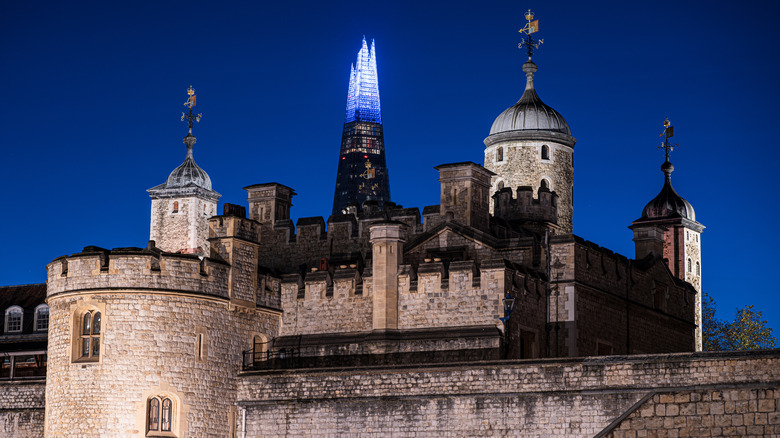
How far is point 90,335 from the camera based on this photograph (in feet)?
143

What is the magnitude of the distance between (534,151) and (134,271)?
75.2 ft

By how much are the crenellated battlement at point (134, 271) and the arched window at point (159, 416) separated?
3536 millimetres

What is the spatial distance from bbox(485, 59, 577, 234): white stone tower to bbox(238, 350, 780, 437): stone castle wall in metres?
20.1

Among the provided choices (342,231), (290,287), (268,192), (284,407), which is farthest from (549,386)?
(268,192)

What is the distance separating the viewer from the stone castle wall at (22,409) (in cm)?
4962

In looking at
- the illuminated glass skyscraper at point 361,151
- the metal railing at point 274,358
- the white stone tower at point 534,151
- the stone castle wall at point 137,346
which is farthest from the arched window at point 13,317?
the illuminated glass skyscraper at point 361,151

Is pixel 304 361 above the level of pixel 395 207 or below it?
below

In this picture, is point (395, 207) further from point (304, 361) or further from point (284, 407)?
point (284, 407)

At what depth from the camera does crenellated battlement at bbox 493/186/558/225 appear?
54.5 metres

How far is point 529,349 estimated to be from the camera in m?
46.5

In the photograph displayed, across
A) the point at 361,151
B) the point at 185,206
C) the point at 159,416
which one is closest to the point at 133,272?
the point at 159,416

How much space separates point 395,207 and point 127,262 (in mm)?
14034

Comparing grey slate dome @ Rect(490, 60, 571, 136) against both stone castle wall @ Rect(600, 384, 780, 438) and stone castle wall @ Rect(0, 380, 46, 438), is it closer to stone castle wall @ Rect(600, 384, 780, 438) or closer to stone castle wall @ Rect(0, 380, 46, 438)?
stone castle wall @ Rect(0, 380, 46, 438)

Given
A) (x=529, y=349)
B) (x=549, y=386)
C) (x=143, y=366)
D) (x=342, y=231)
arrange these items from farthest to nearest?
(x=342, y=231)
(x=529, y=349)
(x=143, y=366)
(x=549, y=386)
